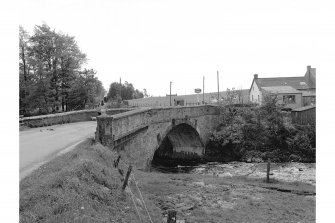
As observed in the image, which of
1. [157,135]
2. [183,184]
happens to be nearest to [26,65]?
[157,135]

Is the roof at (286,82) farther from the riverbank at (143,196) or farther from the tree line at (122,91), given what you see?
the riverbank at (143,196)

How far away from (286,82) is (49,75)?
37174 millimetres

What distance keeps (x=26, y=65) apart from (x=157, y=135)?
18.5 m

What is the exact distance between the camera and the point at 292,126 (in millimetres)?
28469

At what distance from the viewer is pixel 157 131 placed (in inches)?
742

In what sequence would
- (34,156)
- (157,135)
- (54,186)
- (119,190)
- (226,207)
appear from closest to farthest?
1. (54,186)
2. (119,190)
3. (34,156)
4. (226,207)
5. (157,135)

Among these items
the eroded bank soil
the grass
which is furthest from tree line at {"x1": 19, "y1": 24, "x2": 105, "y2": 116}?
the grass

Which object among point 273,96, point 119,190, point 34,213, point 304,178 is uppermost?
point 273,96

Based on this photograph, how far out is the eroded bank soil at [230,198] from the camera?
10117mm

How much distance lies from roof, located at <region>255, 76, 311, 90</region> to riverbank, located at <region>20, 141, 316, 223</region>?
31.6 m

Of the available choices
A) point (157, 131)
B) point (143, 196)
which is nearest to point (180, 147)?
point (157, 131)

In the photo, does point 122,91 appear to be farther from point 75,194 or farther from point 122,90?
point 75,194

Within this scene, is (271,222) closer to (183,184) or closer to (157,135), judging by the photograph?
(183,184)

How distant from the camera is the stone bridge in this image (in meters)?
12.2
